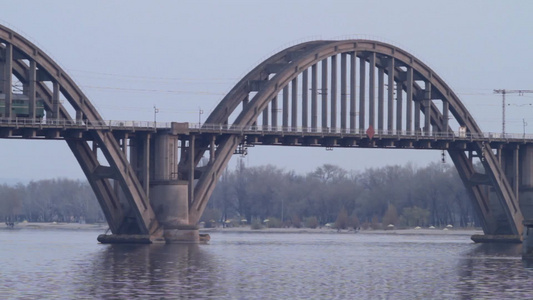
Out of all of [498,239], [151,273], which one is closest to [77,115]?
[151,273]

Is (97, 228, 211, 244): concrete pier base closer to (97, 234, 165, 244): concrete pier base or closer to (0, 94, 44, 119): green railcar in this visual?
(97, 234, 165, 244): concrete pier base

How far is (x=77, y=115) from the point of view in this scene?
113 metres

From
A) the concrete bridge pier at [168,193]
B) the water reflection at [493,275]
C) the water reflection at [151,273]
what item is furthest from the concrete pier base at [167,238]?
the water reflection at [493,275]

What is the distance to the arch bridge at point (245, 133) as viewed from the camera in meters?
112

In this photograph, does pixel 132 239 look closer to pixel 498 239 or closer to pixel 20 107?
pixel 20 107

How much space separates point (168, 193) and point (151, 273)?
4179 cm

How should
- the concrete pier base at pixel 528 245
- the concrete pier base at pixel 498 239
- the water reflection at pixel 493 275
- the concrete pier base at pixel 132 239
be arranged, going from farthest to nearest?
the concrete pier base at pixel 498 239, the concrete pier base at pixel 132 239, the concrete pier base at pixel 528 245, the water reflection at pixel 493 275

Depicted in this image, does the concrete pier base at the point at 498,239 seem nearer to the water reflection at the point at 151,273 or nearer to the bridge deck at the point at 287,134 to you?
the bridge deck at the point at 287,134

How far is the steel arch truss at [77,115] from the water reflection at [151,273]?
8.36 meters

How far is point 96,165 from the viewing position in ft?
382

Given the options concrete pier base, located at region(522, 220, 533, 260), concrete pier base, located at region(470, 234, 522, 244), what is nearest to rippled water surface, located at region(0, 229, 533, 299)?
concrete pier base, located at region(522, 220, 533, 260)

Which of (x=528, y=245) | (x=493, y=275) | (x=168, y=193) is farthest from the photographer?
(x=168, y=193)

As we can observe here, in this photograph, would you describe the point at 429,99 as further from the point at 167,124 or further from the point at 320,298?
the point at 320,298

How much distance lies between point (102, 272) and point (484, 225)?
79899 millimetres
